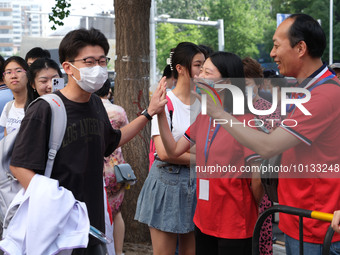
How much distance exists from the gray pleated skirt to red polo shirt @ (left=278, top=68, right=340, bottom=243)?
1586 millimetres

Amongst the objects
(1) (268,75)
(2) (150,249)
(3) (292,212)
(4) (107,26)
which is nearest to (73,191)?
(3) (292,212)

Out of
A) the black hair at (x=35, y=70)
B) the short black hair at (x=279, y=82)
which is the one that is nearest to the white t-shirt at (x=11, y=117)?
the black hair at (x=35, y=70)

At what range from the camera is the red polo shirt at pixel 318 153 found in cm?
277

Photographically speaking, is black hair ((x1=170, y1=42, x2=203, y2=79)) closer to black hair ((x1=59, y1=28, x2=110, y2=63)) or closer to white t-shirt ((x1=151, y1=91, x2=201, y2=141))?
white t-shirt ((x1=151, y1=91, x2=201, y2=141))

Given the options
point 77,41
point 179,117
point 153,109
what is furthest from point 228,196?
point 77,41

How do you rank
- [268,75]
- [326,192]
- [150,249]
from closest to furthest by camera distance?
1. [326,192]
2. [150,249]
3. [268,75]

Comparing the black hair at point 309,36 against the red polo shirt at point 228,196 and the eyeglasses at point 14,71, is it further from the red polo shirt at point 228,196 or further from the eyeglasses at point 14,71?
the eyeglasses at point 14,71

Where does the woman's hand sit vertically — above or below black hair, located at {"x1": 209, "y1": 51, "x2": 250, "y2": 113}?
below

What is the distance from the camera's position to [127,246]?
6562 mm

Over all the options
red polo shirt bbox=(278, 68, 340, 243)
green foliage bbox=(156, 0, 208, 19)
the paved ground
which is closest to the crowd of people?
red polo shirt bbox=(278, 68, 340, 243)

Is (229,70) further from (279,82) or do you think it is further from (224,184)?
(279,82)

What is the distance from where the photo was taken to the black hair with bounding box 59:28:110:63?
129 inches

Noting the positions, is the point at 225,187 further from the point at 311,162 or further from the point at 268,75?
the point at 268,75

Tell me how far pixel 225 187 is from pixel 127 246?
3.28m
